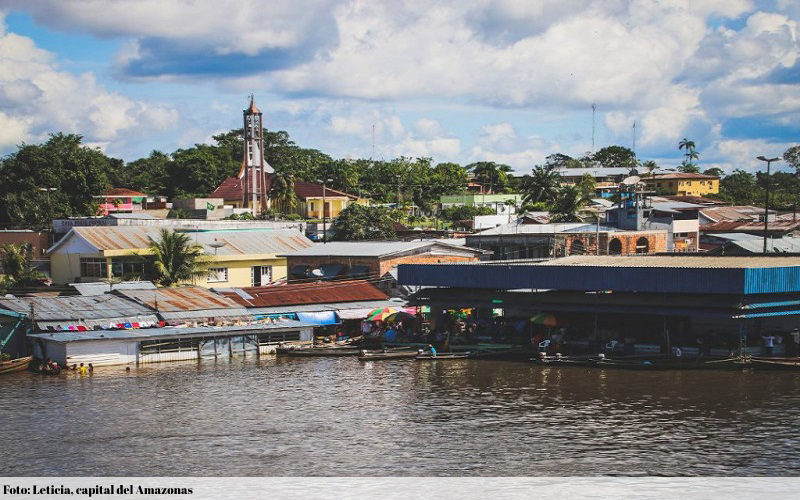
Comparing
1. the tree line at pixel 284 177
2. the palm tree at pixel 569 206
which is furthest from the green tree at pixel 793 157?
the palm tree at pixel 569 206

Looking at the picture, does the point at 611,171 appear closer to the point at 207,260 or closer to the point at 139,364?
the point at 207,260

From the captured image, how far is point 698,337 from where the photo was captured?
38.5m

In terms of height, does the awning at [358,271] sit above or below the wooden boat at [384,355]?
above

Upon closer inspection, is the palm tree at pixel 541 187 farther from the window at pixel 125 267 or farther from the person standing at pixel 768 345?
the person standing at pixel 768 345

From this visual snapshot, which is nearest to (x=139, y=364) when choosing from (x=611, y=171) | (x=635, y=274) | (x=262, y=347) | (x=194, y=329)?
(x=194, y=329)

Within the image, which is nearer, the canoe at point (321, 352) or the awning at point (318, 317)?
the canoe at point (321, 352)

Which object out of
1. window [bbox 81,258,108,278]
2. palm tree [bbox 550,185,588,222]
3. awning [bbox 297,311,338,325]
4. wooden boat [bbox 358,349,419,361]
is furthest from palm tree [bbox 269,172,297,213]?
wooden boat [bbox 358,349,419,361]

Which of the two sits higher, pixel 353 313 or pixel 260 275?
pixel 260 275

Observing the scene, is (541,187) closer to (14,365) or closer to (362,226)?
(362,226)

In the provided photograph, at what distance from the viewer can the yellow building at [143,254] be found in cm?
5303

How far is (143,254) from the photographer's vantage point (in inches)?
2088

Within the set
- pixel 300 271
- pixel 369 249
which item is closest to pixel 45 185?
pixel 300 271

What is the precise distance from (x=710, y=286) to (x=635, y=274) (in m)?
3.10

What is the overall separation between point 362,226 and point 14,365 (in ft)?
124
